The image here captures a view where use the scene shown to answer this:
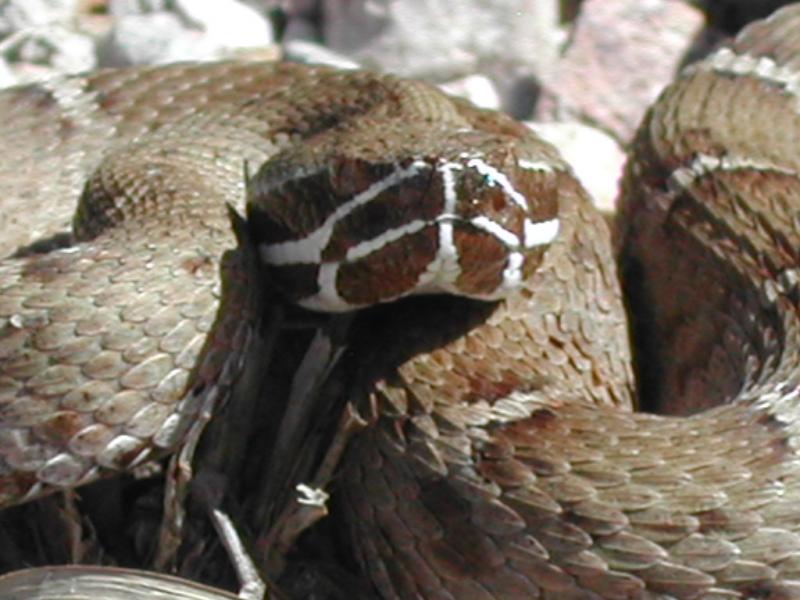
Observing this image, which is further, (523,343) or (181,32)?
(181,32)

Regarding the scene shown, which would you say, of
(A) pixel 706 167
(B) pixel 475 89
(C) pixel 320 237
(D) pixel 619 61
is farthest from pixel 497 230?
(D) pixel 619 61

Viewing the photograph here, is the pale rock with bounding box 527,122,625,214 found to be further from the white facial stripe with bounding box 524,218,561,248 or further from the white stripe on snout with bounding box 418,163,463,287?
the white stripe on snout with bounding box 418,163,463,287

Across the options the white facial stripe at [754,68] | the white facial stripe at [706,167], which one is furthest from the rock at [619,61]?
the white facial stripe at [706,167]

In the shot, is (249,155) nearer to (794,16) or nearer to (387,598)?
(387,598)

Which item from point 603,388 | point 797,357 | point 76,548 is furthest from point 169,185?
point 797,357

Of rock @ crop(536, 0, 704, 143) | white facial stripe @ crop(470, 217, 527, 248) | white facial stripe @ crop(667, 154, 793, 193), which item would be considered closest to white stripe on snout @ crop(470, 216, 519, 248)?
white facial stripe @ crop(470, 217, 527, 248)

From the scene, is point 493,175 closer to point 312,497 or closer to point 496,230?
point 496,230
